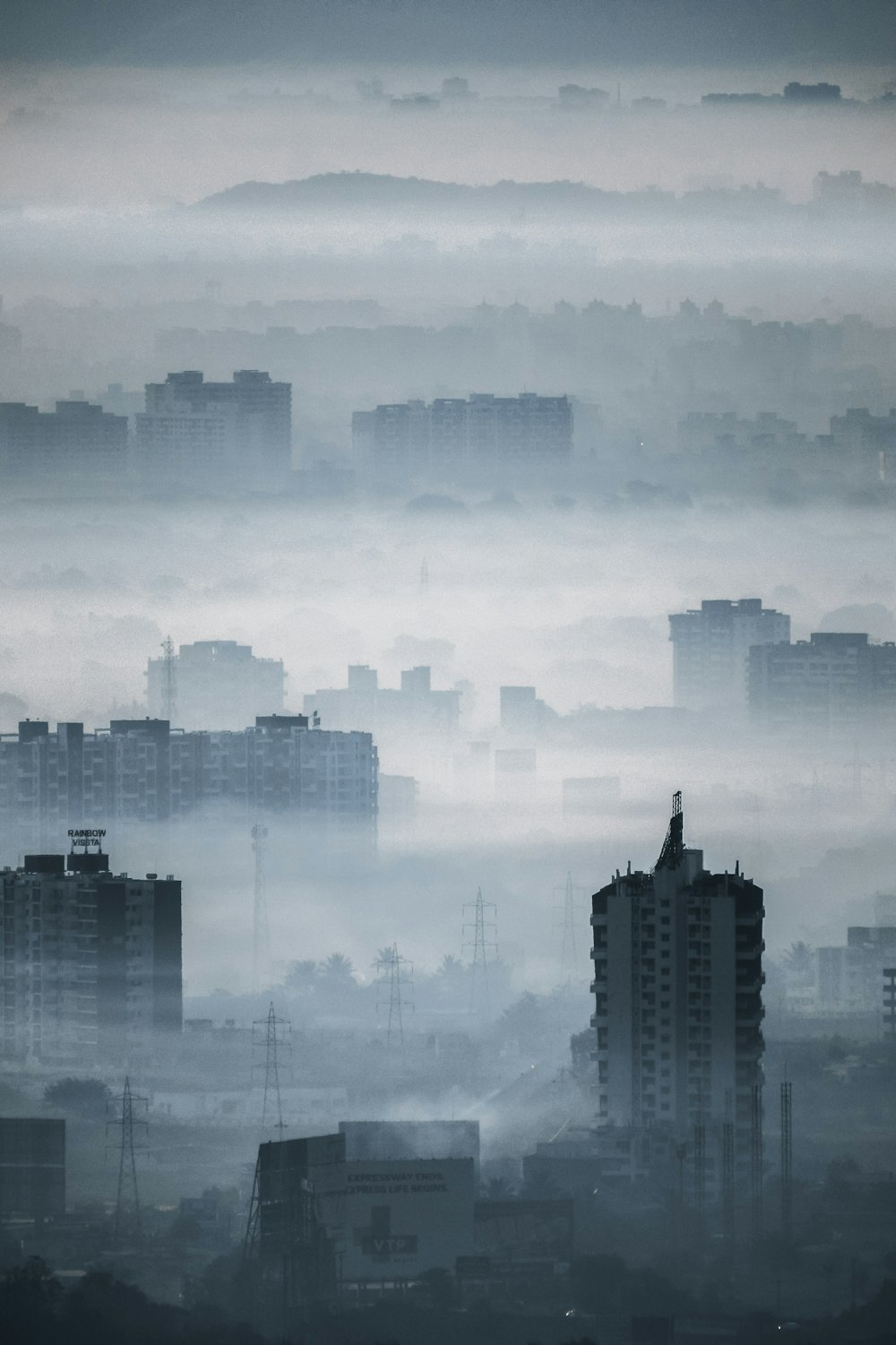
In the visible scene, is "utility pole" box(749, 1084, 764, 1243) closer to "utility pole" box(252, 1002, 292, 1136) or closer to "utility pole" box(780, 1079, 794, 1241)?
"utility pole" box(780, 1079, 794, 1241)

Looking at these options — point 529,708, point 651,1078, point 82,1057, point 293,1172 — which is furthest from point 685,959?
point 529,708

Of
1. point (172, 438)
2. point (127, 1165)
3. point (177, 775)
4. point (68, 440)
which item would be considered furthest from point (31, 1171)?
point (172, 438)

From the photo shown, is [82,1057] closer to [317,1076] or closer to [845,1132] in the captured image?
[317,1076]

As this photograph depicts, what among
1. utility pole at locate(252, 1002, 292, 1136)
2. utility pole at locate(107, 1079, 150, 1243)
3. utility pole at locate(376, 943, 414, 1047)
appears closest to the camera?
utility pole at locate(107, 1079, 150, 1243)

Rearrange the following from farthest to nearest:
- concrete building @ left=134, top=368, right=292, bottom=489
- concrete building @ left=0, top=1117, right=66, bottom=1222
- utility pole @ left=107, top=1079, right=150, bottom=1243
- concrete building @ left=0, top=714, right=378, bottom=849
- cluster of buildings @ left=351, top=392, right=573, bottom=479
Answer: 1. cluster of buildings @ left=351, top=392, right=573, bottom=479
2. concrete building @ left=134, top=368, right=292, bottom=489
3. concrete building @ left=0, top=714, right=378, bottom=849
4. concrete building @ left=0, top=1117, right=66, bottom=1222
5. utility pole @ left=107, top=1079, right=150, bottom=1243

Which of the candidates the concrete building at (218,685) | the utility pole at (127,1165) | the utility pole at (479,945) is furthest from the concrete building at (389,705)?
the utility pole at (127,1165)

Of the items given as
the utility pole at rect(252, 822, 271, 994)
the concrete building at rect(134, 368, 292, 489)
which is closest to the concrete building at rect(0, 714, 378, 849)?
the utility pole at rect(252, 822, 271, 994)
